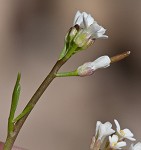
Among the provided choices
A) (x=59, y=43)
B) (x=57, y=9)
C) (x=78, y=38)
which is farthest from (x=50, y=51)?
(x=78, y=38)

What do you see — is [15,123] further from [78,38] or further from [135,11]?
[135,11]

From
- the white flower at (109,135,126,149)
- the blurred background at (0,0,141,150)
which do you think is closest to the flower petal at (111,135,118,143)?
the white flower at (109,135,126,149)

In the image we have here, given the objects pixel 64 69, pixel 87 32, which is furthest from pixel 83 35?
pixel 64 69

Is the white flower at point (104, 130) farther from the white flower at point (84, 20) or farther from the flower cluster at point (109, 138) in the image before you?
the white flower at point (84, 20)

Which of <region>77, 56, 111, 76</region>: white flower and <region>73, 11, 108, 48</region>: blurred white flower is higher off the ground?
<region>73, 11, 108, 48</region>: blurred white flower

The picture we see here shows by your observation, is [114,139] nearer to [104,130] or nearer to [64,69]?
[104,130]

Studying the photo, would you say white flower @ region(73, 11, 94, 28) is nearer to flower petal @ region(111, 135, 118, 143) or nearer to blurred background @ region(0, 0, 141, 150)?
flower petal @ region(111, 135, 118, 143)

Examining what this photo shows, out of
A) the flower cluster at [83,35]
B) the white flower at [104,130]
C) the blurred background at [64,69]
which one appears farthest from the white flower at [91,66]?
the blurred background at [64,69]

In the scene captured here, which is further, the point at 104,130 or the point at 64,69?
the point at 64,69
